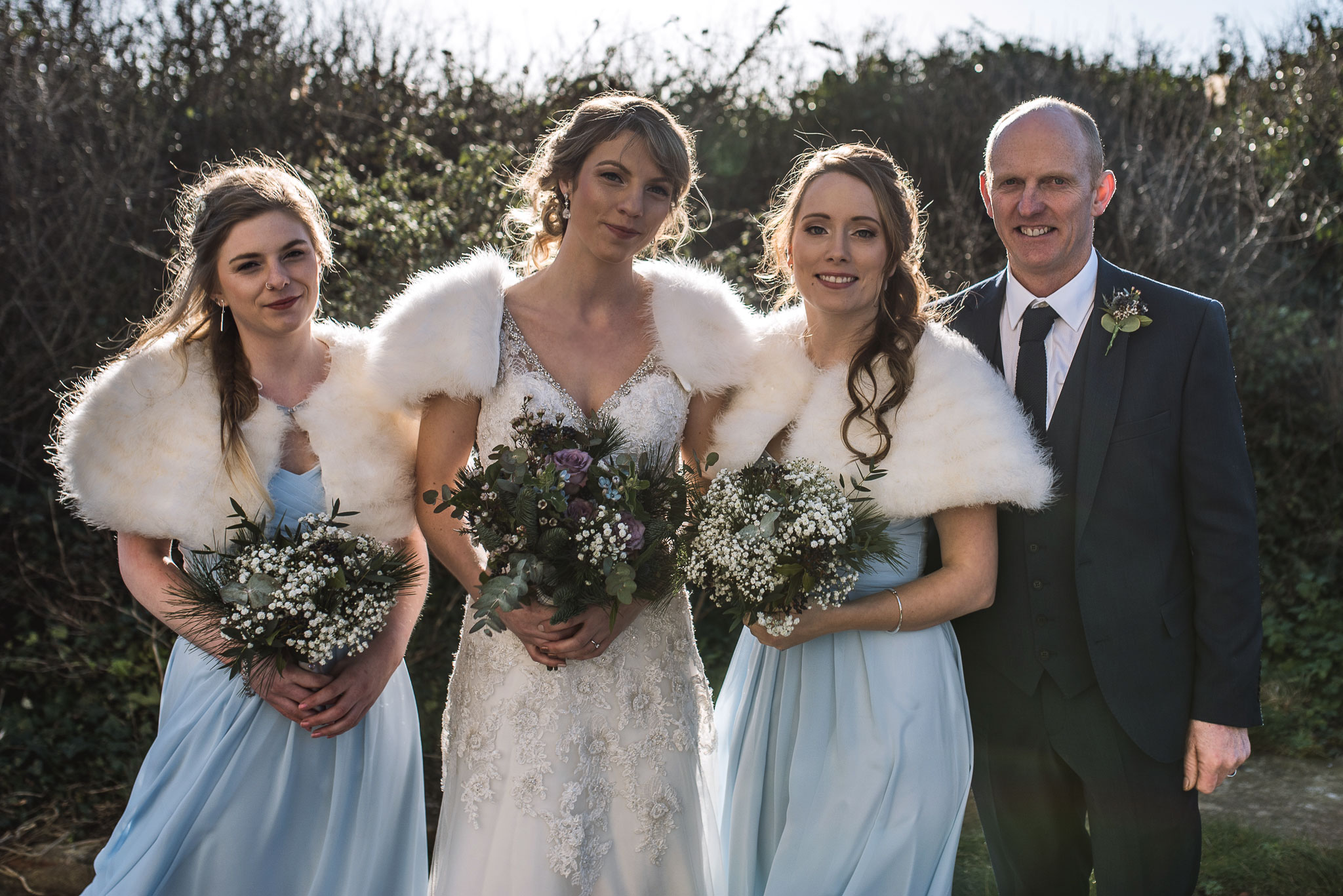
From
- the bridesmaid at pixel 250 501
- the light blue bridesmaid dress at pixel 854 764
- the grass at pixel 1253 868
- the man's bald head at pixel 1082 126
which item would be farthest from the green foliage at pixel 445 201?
the light blue bridesmaid dress at pixel 854 764

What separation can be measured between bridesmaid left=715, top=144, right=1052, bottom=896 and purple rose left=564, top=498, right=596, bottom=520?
655mm

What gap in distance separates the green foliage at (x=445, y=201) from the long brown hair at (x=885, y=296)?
7.15ft

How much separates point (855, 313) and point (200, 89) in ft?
21.7

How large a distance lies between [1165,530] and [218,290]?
9.90 feet

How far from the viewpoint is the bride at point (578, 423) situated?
287 cm

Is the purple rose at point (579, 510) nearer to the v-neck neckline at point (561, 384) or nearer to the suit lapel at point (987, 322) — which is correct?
the v-neck neckline at point (561, 384)

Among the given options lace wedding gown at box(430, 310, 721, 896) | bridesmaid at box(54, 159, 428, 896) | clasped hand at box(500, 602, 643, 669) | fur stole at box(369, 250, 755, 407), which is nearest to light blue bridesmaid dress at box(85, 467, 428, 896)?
bridesmaid at box(54, 159, 428, 896)

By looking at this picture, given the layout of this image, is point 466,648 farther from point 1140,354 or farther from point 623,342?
point 1140,354

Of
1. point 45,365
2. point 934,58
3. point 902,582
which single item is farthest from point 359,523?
point 934,58

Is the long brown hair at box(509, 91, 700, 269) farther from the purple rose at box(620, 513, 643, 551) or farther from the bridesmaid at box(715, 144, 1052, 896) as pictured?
the purple rose at box(620, 513, 643, 551)

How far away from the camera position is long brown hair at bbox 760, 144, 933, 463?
9.75 feet

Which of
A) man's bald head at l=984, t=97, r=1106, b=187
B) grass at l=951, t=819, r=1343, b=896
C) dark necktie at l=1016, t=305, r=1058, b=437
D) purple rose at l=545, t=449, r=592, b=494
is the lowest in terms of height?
grass at l=951, t=819, r=1343, b=896

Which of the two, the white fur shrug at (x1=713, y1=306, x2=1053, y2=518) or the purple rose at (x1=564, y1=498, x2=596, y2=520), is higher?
the white fur shrug at (x1=713, y1=306, x2=1053, y2=518)

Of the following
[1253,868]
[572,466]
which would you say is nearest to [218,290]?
[572,466]
